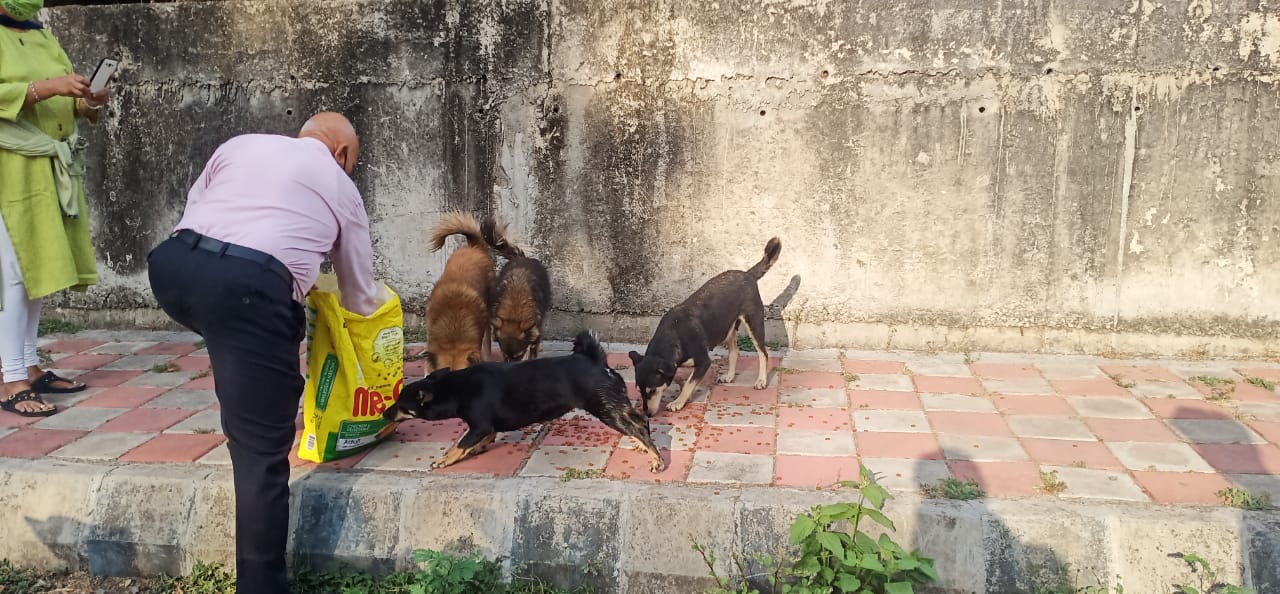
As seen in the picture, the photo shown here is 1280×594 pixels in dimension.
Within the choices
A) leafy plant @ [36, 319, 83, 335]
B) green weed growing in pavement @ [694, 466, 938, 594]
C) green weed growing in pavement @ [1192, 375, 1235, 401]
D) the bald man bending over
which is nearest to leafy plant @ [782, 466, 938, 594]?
green weed growing in pavement @ [694, 466, 938, 594]

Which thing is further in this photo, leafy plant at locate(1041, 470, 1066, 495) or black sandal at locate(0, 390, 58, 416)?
black sandal at locate(0, 390, 58, 416)

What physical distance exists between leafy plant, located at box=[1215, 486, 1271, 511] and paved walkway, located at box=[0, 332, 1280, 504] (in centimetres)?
5

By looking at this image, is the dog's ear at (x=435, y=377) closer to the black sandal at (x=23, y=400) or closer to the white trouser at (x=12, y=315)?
the black sandal at (x=23, y=400)

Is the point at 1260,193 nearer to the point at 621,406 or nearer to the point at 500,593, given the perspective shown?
the point at 621,406

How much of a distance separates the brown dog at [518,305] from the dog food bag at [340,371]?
1.24m

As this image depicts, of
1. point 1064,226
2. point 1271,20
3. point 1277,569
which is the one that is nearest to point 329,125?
point 1277,569

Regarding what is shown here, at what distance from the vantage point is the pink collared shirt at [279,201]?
296cm

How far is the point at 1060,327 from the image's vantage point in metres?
5.87

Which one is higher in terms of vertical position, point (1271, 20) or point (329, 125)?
point (1271, 20)

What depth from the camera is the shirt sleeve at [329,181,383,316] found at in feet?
10.9

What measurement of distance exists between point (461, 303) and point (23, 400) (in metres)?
2.52

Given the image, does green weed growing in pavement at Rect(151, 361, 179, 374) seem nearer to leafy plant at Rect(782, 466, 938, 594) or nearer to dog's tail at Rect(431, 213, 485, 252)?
dog's tail at Rect(431, 213, 485, 252)

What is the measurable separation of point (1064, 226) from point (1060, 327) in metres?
0.72

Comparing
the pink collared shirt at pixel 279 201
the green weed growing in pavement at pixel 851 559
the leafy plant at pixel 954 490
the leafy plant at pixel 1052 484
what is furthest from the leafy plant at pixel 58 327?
the leafy plant at pixel 1052 484
